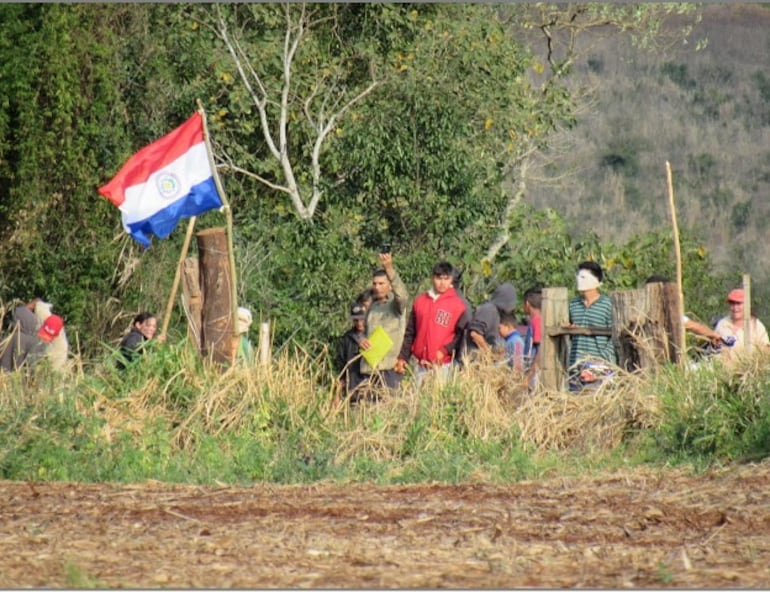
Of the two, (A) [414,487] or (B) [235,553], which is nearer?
(B) [235,553]

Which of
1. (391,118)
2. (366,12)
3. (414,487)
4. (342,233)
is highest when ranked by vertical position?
(366,12)

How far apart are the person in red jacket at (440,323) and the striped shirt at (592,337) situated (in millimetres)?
918

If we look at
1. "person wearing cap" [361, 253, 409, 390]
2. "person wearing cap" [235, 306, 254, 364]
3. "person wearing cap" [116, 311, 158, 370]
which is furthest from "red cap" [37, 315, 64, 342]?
"person wearing cap" [361, 253, 409, 390]

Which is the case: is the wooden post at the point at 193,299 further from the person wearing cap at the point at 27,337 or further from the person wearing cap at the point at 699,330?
the person wearing cap at the point at 699,330

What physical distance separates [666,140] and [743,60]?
389 cm

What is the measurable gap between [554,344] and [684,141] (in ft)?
93.6

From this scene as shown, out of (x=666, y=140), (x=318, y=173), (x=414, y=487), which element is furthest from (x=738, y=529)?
(x=666, y=140)

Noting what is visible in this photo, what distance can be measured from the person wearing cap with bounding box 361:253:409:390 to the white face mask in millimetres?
1578

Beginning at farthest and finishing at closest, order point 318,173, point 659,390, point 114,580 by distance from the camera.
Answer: point 318,173 → point 659,390 → point 114,580

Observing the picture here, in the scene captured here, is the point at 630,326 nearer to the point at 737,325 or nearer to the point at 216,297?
the point at 737,325

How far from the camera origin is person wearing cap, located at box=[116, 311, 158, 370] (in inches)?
557

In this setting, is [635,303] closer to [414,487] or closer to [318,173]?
[414,487]

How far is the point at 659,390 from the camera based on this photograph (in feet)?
42.1

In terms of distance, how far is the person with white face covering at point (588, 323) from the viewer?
45.9ft
